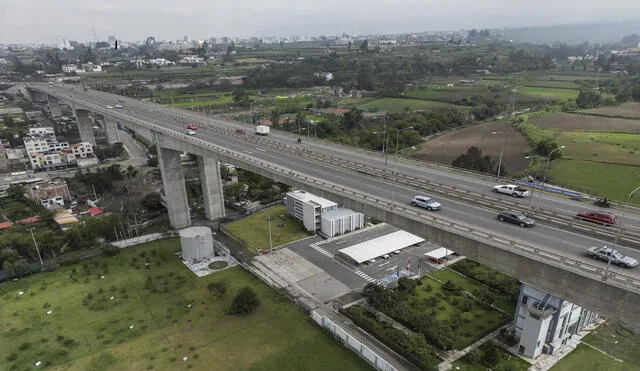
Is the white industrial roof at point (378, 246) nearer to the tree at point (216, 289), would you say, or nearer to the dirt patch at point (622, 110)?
the tree at point (216, 289)

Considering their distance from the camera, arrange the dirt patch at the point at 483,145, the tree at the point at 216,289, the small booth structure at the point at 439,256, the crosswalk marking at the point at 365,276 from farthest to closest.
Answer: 1. the dirt patch at the point at 483,145
2. the small booth structure at the point at 439,256
3. the crosswalk marking at the point at 365,276
4. the tree at the point at 216,289

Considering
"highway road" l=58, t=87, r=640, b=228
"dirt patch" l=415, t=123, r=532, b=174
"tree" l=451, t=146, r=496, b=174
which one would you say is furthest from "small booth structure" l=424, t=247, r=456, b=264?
"dirt patch" l=415, t=123, r=532, b=174

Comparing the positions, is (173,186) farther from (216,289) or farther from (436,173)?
(436,173)

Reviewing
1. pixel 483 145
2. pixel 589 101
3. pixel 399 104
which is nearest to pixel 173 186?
pixel 483 145

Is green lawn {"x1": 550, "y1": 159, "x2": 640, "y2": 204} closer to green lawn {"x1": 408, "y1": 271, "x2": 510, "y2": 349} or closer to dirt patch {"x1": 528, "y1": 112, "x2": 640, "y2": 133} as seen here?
dirt patch {"x1": 528, "y1": 112, "x2": 640, "y2": 133}

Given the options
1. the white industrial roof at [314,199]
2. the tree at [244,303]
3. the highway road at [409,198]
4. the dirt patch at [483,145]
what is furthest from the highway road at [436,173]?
the dirt patch at [483,145]

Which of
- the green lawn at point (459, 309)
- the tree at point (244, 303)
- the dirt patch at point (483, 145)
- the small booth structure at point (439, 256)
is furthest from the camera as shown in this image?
the dirt patch at point (483, 145)

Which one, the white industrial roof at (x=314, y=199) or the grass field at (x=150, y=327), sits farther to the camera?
the white industrial roof at (x=314, y=199)
